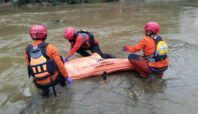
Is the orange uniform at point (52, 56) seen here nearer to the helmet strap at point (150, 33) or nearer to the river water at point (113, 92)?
the river water at point (113, 92)

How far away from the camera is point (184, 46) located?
10859mm

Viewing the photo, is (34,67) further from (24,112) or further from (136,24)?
(136,24)

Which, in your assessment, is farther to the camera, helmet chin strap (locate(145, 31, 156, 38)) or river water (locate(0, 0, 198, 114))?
helmet chin strap (locate(145, 31, 156, 38))

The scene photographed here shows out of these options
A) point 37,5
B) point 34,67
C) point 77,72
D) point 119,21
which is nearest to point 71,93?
point 77,72

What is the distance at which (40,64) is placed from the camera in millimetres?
5613

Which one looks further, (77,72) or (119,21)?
(119,21)

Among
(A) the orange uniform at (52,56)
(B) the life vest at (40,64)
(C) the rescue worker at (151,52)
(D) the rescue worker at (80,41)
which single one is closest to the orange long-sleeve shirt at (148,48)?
(C) the rescue worker at (151,52)

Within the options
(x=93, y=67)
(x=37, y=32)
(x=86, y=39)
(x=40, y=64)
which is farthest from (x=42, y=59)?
(x=86, y=39)

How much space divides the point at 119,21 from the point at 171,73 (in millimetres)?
10285

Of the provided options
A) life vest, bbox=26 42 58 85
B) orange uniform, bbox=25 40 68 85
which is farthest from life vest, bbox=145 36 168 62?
life vest, bbox=26 42 58 85

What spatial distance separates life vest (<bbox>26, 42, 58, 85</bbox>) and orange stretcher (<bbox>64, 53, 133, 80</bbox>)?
56.9 inches

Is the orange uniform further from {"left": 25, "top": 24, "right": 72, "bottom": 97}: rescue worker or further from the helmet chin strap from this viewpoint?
the helmet chin strap

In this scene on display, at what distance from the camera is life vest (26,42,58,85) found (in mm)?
5609

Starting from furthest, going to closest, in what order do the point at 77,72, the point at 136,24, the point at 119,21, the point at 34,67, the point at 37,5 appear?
the point at 37,5
the point at 119,21
the point at 136,24
the point at 77,72
the point at 34,67
